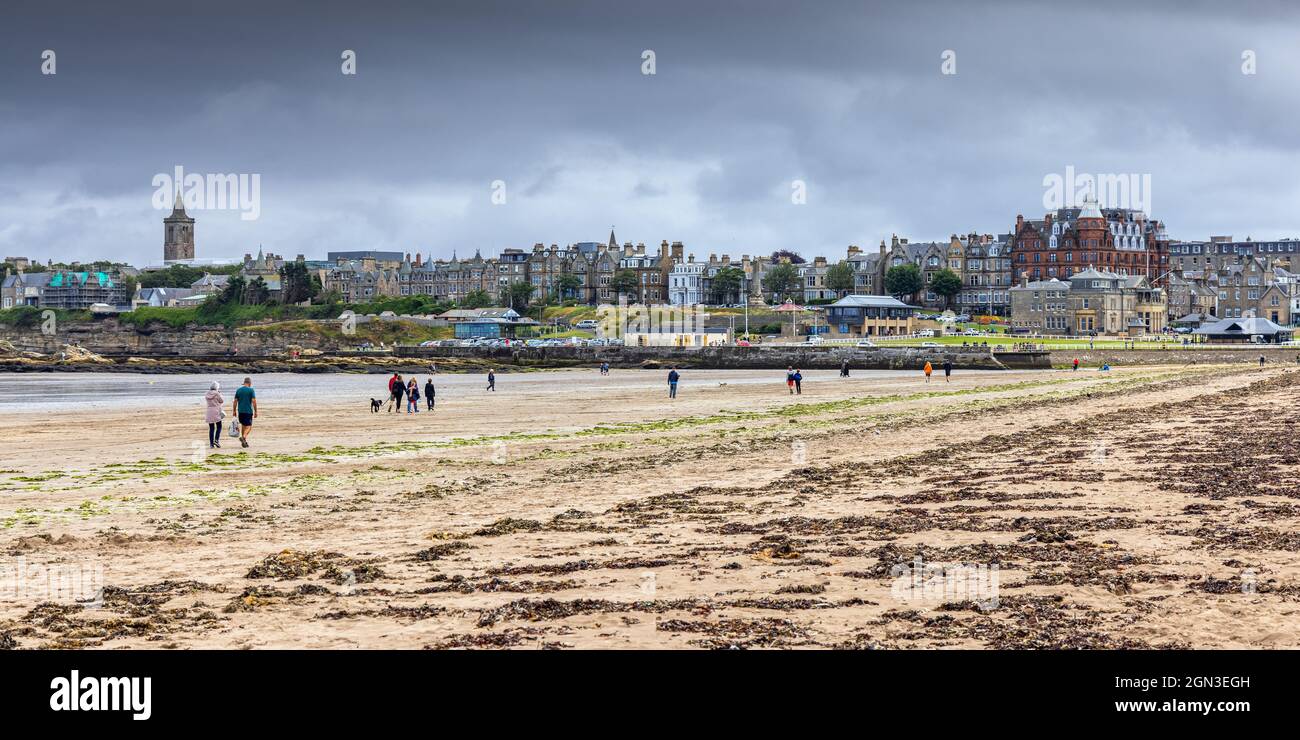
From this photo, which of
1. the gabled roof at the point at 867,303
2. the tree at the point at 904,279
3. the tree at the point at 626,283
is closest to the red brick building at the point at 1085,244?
the tree at the point at 904,279

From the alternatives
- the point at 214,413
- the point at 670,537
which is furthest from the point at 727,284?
the point at 670,537

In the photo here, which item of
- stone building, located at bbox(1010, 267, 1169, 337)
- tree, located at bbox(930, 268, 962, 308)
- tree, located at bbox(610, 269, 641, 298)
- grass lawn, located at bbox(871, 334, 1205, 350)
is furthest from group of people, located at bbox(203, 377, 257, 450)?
tree, located at bbox(610, 269, 641, 298)

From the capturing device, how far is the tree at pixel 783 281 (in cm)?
18112

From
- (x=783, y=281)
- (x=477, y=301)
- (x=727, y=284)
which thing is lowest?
(x=477, y=301)

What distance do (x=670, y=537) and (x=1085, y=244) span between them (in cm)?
15554

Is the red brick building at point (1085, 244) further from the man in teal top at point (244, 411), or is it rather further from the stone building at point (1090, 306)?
the man in teal top at point (244, 411)

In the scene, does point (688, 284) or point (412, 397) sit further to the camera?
point (688, 284)

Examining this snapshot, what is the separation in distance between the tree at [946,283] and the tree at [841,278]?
42.4 feet

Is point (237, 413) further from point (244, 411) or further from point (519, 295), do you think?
point (519, 295)

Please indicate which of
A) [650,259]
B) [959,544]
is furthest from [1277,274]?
[959,544]

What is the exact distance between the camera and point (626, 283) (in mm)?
188375

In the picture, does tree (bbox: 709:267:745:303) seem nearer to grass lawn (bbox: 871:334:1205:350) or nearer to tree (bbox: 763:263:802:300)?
tree (bbox: 763:263:802:300)
